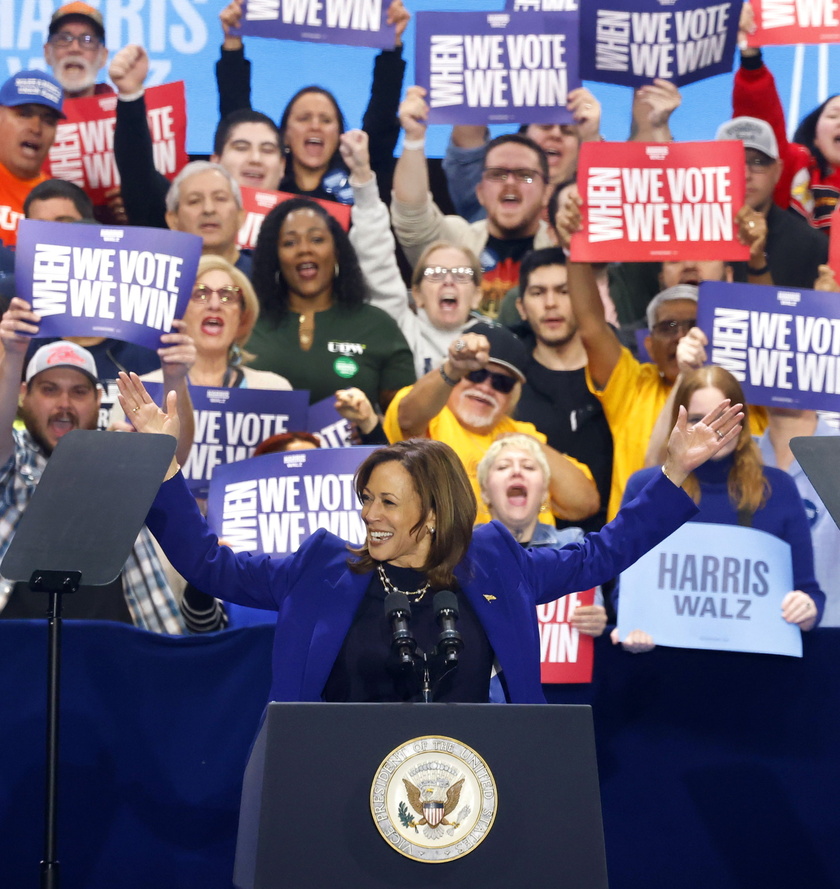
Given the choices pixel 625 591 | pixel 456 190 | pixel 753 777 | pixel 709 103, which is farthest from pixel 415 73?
pixel 753 777

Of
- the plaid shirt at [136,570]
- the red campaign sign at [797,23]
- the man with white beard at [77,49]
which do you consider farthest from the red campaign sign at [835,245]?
the man with white beard at [77,49]

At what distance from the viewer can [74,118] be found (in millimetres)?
5270

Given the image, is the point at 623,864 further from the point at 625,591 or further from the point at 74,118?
the point at 74,118

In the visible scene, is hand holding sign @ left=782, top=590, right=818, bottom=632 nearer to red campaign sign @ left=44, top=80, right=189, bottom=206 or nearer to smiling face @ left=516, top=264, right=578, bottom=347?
smiling face @ left=516, top=264, right=578, bottom=347

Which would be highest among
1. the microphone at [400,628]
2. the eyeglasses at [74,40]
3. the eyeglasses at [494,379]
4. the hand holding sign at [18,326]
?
the eyeglasses at [74,40]

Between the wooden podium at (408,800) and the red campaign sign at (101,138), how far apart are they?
12.2 feet

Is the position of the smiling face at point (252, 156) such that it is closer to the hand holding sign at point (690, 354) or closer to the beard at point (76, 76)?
the beard at point (76, 76)

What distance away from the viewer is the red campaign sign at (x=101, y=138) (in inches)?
207

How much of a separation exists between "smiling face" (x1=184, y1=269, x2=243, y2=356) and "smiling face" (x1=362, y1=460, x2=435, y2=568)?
238 centimetres

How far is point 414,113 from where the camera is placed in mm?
5219

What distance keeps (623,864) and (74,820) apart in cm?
147

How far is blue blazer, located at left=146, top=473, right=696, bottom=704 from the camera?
2539mm

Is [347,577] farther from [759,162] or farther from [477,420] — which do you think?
[759,162]

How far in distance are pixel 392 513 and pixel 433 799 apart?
2.29 feet
